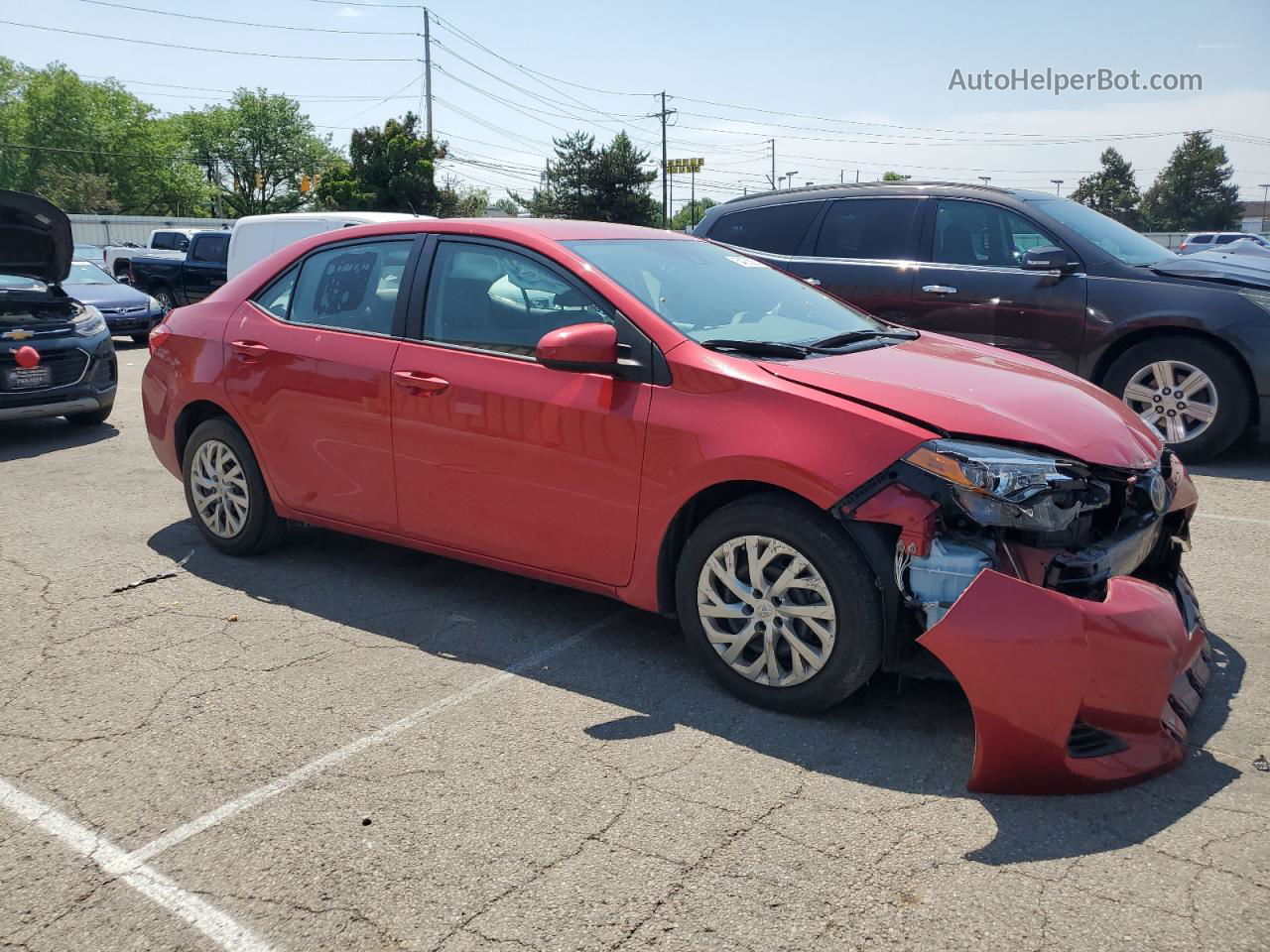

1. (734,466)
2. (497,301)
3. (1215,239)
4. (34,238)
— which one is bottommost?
(734,466)

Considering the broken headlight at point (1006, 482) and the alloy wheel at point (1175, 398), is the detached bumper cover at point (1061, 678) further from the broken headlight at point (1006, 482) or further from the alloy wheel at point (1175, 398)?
the alloy wheel at point (1175, 398)

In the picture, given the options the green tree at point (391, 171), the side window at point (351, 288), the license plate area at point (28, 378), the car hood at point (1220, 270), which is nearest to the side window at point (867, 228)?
the car hood at point (1220, 270)

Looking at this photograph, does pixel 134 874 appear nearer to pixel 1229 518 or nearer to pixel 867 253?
pixel 1229 518

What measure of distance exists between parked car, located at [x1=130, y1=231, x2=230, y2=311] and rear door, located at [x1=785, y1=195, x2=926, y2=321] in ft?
52.7

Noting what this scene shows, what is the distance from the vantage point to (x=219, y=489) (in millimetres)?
5387

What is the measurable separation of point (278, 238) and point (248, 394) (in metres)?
7.91

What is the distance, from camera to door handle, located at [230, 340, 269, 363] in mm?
5070

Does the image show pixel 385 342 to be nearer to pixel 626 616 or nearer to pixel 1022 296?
pixel 626 616

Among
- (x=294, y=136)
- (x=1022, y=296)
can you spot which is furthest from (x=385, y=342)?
(x=294, y=136)

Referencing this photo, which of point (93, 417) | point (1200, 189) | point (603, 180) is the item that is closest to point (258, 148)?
point (603, 180)

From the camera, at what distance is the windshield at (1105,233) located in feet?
25.2

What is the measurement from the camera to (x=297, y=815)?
3018mm

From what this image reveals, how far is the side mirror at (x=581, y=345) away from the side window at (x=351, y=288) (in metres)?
1.13

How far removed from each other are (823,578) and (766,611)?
256 millimetres
